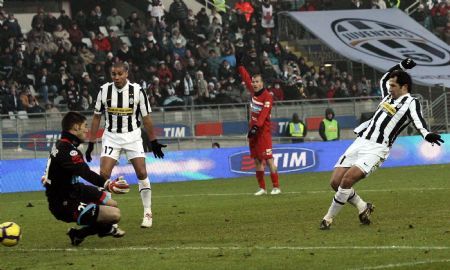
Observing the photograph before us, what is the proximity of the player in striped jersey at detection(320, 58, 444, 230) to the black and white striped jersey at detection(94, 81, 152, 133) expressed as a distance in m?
3.26

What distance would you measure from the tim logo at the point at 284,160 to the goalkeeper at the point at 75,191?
16.3m

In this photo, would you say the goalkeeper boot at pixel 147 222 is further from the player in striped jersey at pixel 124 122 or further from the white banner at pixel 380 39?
the white banner at pixel 380 39

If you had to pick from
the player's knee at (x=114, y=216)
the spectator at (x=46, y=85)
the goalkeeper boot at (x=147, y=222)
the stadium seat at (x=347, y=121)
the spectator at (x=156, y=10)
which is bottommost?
the stadium seat at (x=347, y=121)

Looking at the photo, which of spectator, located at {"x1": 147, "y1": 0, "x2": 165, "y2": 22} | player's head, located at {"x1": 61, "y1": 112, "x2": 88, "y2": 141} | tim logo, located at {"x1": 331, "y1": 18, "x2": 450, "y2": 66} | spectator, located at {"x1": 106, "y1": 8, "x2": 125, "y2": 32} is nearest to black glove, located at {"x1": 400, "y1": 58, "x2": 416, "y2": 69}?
player's head, located at {"x1": 61, "y1": 112, "x2": 88, "y2": 141}

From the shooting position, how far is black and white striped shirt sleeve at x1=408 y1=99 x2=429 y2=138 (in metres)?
14.6

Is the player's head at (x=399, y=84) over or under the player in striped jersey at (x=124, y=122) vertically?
over

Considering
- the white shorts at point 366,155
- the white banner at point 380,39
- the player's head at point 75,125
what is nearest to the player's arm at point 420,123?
the white shorts at point 366,155

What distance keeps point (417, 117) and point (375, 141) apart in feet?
2.22

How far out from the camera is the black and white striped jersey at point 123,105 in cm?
1653

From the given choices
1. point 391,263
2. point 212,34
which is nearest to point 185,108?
point 212,34

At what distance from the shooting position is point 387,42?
44.4m

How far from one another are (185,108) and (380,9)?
14851 millimetres

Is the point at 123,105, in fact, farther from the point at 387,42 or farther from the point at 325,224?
the point at 387,42

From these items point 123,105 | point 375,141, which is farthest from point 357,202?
point 123,105
